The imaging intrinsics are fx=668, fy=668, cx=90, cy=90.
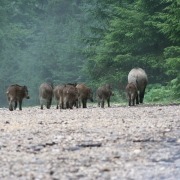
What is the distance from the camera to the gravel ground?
913cm

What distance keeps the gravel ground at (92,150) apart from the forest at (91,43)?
13.2 m

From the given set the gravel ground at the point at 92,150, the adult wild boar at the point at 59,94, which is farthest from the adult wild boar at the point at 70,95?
the gravel ground at the point at 92,150

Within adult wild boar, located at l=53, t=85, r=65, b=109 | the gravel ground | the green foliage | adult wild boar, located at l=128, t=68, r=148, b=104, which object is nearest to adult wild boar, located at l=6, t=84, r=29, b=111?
adult wild boar, located at l=53, t=85, r=65, b=109

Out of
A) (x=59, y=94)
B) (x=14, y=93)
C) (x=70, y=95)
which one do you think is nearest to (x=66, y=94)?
(x=70, y=95)

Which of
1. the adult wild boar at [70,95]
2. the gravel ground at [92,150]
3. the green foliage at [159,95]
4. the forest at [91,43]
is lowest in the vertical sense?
the gravel ground at [92,150]

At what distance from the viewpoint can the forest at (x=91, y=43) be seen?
35397 millimetres

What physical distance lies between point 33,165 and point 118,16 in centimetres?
3377

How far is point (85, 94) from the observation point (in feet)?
83.8

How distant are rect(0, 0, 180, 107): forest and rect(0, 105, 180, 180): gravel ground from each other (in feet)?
43.3

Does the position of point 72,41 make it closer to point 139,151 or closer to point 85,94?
point 85,94

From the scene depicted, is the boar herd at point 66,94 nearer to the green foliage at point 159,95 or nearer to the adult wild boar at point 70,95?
the adult wild boar at point 70,95

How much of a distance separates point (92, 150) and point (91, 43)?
35.1 metres

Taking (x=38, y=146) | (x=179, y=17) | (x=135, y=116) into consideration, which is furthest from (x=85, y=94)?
(x=38, y=146)

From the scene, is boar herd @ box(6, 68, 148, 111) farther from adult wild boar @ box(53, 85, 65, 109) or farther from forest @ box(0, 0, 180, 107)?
forest @ box(0, 0, 180, 107)
